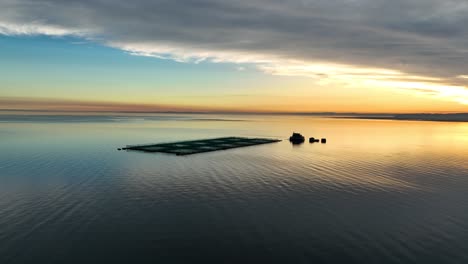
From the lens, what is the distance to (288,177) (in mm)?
57031

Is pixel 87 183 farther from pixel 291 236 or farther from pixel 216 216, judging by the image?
pixel 291 236

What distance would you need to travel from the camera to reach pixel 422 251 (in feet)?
89.1

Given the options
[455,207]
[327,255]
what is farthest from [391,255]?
[455,207]

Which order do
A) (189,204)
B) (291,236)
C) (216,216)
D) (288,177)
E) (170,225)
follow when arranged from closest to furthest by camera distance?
1. (291,236)
2. (170,225)
3. (216,216)
4. (189,204)
5. (288,177)

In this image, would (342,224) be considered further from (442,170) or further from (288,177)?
(442,170)

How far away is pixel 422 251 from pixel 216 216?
19.9 metres

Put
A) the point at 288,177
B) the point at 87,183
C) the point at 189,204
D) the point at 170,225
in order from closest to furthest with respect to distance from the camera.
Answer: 1. the point at 170,225
2. the point at 189,204
3. the point at 87,183
4. the point at 288,177

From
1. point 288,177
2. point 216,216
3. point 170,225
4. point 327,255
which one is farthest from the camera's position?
point 288,177

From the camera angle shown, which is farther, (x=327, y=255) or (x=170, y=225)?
(x=170, y=225)

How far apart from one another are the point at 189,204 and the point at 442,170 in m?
58.0

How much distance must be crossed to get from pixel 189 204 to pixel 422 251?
24.7 metres

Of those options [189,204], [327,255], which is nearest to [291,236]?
[327,255]

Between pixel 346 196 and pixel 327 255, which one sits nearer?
pixel 327 255

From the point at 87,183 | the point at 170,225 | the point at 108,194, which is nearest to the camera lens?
the point at 170,225
